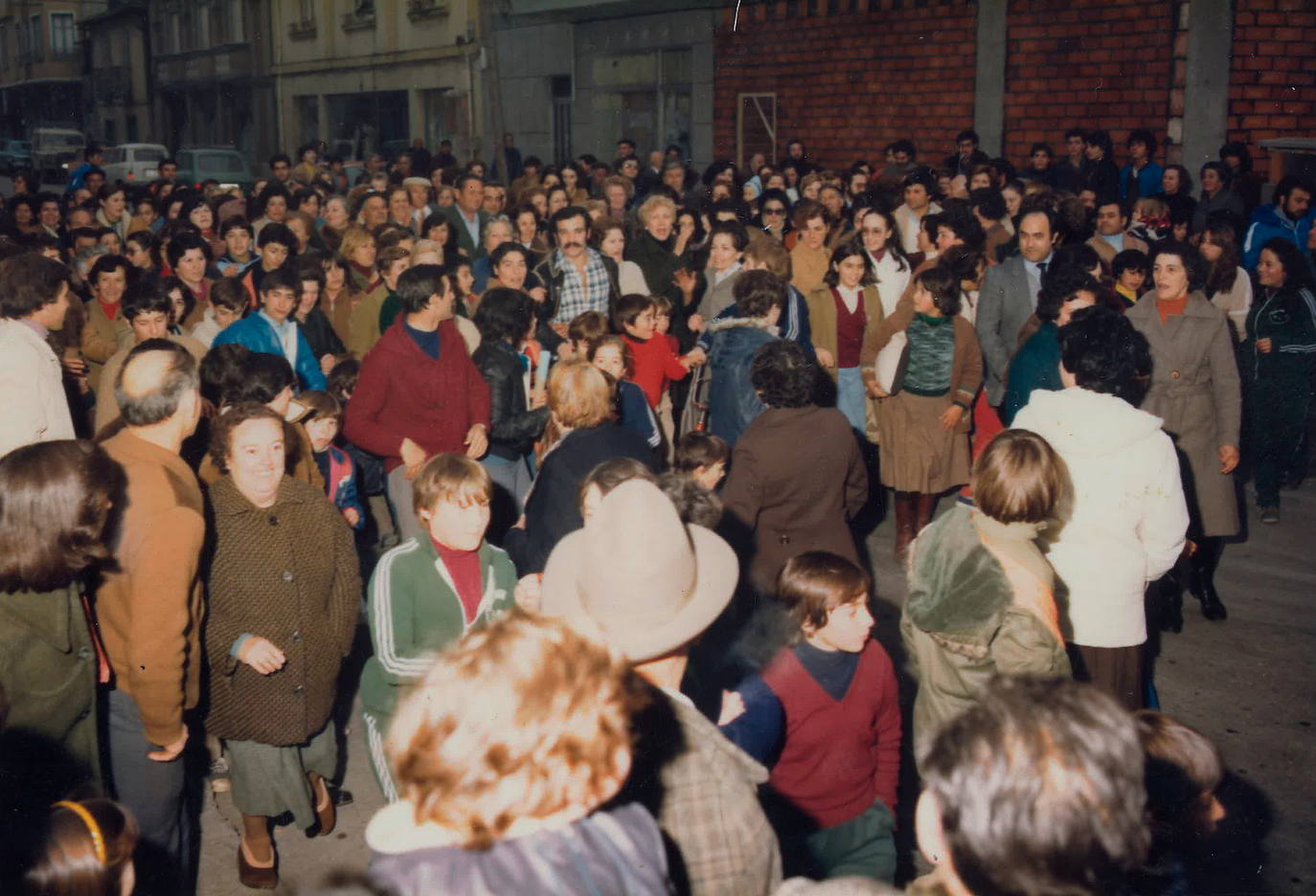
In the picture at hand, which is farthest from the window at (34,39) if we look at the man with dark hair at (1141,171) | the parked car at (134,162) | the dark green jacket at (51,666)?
the dark green jacket at (51,666)

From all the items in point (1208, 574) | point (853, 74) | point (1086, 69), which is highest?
point (853, 74)

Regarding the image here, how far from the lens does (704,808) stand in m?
2.29

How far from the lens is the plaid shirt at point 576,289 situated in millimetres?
8359

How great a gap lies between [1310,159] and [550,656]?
40.3ft

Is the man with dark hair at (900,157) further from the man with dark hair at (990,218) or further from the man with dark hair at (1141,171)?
the man with dark hair at (990,218)

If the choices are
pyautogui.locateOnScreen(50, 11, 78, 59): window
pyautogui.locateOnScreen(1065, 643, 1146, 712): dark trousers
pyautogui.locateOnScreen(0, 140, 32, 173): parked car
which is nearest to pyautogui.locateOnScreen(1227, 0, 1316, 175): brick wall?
pyautogui.locateOnScreen(1065, 643, 1146, 712): dark trousers

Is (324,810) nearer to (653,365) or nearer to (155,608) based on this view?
(155,608)

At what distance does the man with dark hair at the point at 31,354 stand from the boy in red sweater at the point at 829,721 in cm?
305

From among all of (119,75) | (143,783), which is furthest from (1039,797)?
(119,75)

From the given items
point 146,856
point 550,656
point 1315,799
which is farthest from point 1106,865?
point 1315,799

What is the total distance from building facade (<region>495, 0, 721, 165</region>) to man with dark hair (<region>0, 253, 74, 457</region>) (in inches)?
675

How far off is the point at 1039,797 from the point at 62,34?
218ft

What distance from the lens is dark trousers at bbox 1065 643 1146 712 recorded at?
14.4ft

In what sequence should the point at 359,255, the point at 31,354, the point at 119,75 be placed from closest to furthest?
the point at 31,354 < the point at 359,255 < the point at 119,75
